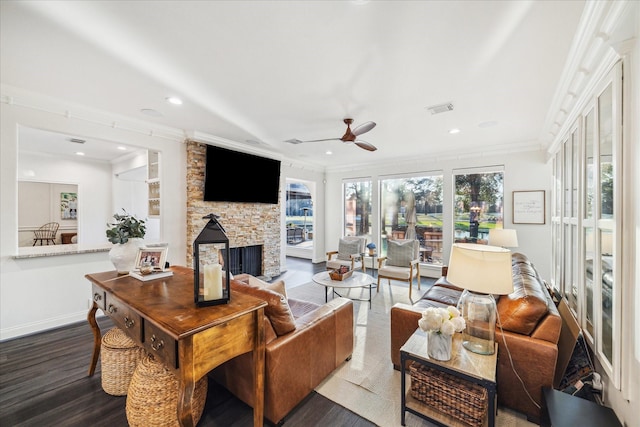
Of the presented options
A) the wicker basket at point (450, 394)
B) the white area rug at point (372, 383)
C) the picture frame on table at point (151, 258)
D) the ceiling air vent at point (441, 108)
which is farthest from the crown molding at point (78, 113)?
the wicker basket at point (450, 394)

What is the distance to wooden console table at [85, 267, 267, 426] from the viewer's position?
3.84 feet

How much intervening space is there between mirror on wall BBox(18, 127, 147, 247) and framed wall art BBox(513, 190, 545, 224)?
7235mm

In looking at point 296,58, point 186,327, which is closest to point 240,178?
point 296,58

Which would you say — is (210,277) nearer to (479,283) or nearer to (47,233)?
(479,283)

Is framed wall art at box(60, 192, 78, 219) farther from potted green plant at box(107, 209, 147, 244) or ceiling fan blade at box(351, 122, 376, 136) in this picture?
ceiling fan blade at box(351, 122, 376, 136)

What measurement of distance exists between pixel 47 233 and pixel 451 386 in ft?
28.8

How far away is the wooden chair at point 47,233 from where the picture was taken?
20.4ft

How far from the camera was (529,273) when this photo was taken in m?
2.49

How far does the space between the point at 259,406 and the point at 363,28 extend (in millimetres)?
2547

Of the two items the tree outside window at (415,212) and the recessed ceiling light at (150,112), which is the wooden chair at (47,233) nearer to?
the recessed ceiling light at (150,112)

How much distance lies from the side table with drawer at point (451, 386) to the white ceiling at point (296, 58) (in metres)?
2.20

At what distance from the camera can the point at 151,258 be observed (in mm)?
2051

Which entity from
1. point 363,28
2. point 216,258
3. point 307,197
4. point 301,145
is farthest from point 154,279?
point 307,197

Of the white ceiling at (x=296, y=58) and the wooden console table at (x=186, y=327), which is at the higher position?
the white ceiling at (x=296, y=58)
